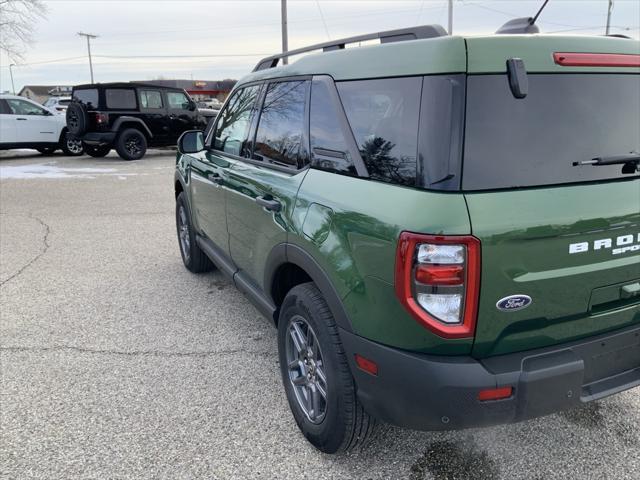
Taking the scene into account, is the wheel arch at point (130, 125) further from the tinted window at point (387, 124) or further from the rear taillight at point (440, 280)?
the rear taillight at point (440, 280)

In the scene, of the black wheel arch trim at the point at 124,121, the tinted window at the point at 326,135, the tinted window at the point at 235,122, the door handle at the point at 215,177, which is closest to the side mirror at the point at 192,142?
the tinted window at the point at 235,122

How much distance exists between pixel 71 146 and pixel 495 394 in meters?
16.5

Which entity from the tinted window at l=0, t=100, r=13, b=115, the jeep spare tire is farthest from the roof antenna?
the tinted window at l=0, t=100, r=13, b=115

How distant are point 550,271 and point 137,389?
7.96 ft

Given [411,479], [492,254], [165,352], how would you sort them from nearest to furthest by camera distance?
[492,254] → [411,479] → [165,352]

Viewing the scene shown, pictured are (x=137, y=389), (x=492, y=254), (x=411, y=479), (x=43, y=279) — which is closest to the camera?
(x=492, y=254)

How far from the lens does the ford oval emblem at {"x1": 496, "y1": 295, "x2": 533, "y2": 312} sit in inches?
74.8

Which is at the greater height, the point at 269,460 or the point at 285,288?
the point at 285,288

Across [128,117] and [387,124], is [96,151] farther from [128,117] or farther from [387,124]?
[387,124]

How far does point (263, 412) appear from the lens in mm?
2936

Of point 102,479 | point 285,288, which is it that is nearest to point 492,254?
point 285,288

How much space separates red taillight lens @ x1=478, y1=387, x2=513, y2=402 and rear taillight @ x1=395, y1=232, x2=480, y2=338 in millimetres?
215

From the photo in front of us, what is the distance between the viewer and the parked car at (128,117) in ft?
45.4

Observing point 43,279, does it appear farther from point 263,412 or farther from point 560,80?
point 560,80
